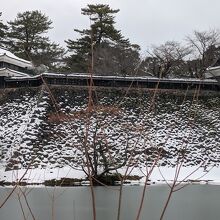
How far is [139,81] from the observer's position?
90.2 feet

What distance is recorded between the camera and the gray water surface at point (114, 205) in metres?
9.75

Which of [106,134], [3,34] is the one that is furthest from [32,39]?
[106,134]

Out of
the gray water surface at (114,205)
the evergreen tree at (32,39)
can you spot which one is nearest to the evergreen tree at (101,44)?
the evergreen tree at (32,39)

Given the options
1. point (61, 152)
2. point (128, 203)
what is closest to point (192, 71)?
point (61, 152)

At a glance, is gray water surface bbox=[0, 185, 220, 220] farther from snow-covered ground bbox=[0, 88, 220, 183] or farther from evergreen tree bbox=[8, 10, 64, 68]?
evergreen tree bbox=[8, 10, 64, 68]

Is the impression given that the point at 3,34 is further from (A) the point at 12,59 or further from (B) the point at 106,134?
(B) the point at 106,134

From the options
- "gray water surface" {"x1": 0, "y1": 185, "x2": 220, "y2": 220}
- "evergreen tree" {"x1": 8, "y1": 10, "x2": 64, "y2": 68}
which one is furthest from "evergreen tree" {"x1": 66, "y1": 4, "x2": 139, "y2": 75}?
"gray water surface" {"x1": 0, "y1": 185, "x2": 220, "y2": 220}

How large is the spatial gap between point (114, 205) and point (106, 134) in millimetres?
6622

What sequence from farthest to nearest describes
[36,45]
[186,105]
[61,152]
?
[36,45]
[186,105]
[61,152]

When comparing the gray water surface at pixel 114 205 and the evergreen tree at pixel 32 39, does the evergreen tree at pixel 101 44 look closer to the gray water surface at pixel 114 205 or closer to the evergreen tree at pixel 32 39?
the evergreen tree at pixel 32 39

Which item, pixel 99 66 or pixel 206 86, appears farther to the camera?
pixel 99 66

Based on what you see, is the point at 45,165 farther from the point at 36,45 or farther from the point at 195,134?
the point at 36,45

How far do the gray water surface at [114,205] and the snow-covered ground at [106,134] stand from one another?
8.43 ft

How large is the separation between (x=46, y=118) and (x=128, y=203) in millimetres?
11940
